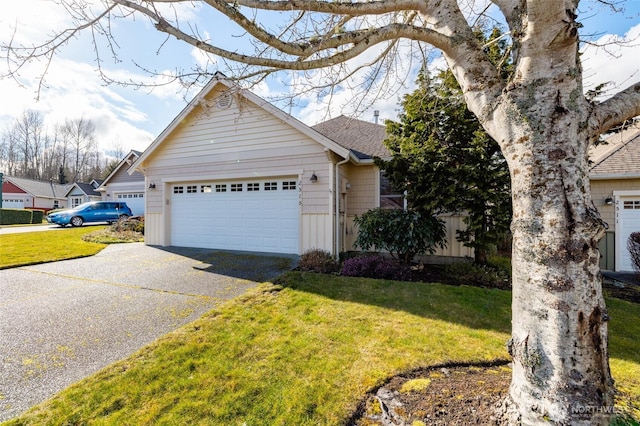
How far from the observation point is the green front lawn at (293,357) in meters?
2.23

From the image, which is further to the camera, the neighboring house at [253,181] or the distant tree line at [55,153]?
the distant tree line at [55,153]

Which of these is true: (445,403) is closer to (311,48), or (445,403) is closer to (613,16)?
(311,48)

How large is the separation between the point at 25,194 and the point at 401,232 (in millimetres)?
43774

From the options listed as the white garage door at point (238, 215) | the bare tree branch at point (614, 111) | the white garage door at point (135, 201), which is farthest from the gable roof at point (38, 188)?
the bare tree branch at point (614, 111)

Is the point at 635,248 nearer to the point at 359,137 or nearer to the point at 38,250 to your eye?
the point at 359,137

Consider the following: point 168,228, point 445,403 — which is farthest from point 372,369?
point 168,228

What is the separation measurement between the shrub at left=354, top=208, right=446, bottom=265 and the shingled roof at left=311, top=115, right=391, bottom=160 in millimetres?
2718

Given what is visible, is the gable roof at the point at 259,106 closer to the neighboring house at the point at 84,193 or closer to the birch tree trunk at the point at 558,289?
the birch tree trunk at the point at 558,289

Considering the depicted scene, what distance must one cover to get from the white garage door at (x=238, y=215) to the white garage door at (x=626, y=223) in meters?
9.38

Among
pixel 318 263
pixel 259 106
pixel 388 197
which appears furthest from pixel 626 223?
pixel 259 106

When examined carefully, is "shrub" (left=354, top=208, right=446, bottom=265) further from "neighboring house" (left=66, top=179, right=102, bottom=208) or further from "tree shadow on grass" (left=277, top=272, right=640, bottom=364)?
"neighboring house" (left=66, top=179, right=102, bottom=208)

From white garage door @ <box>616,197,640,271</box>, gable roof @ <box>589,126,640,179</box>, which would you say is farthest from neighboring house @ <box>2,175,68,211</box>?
white garage door @ <box>616,197,640,271</box>

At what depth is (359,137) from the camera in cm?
1077

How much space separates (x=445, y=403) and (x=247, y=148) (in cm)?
814
